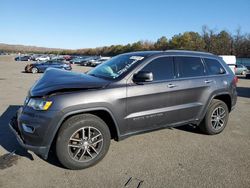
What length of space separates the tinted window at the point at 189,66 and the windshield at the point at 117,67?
2.77ft

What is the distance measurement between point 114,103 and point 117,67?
92 centimetres

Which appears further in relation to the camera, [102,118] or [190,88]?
[190,88]

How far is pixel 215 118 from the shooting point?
584 centimetres

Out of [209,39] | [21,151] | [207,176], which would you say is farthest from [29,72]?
[209,39]

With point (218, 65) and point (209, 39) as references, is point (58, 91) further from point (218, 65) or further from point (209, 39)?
point (209, 39)

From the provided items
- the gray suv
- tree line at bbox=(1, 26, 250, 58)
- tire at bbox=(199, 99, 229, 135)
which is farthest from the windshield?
tree line at bbox=(1, 26, 250, 58)

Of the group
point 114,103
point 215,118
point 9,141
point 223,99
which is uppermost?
point 114,103

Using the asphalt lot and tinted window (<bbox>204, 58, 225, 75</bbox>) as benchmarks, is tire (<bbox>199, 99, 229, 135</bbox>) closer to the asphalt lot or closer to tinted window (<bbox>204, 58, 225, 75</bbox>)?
the asphalt lot

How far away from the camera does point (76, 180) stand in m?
3.79

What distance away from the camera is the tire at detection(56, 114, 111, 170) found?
3.95 meters

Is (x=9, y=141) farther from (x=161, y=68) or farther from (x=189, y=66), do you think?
(x=189, y=66)

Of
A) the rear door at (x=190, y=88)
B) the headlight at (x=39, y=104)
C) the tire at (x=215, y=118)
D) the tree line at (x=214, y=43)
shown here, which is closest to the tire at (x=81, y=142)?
the headlight at (x=39, y=104)

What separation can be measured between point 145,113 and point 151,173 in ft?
3.39

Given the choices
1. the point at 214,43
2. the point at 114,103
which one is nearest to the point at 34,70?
the point at 114,103
